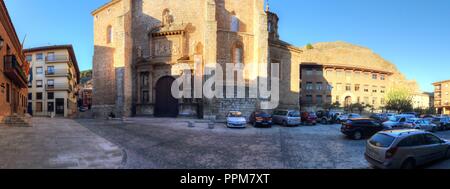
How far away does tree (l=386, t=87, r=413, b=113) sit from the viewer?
3559cm

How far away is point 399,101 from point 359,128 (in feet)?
97.3

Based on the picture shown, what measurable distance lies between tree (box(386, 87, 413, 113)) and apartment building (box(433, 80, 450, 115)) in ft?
37.5

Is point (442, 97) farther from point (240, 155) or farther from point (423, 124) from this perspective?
point (240, 155)

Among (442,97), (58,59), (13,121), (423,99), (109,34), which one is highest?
(109,34)

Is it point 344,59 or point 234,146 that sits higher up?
point 344,59

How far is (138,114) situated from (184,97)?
5.93 meters

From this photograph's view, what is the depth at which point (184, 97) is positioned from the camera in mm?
23734

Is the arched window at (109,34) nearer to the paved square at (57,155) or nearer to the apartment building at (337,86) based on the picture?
the paved square at (57,155)

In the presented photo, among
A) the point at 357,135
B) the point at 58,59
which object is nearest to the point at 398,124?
the point at 357,135

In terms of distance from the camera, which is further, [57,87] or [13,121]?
[57,87]

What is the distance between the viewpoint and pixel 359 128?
1340 cm
